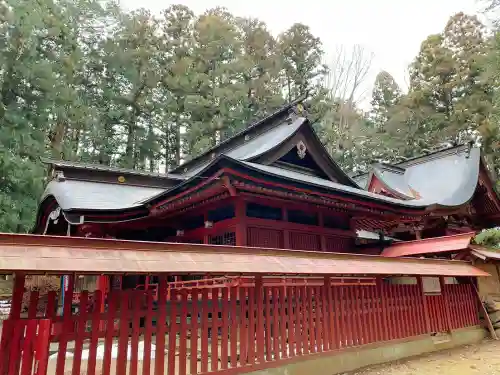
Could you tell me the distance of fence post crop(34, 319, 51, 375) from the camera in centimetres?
354

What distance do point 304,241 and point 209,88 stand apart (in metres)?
22.5

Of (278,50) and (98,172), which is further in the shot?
(278,50)

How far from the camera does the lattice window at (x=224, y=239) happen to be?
905 cm

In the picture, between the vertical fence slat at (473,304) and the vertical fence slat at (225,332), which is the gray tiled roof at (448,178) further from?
the vertical fence slat at (225,332)

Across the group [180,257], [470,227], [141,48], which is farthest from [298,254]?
[141,48]

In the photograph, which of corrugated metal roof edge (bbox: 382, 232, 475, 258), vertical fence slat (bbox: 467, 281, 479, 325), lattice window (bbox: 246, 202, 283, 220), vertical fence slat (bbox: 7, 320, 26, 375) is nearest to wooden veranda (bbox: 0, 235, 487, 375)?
vertical fence slat (bbox: 7, 320, 26, 375)

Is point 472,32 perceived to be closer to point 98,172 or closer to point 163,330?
point 98,172

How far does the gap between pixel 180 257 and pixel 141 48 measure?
2898 cm

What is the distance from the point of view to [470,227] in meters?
16.8

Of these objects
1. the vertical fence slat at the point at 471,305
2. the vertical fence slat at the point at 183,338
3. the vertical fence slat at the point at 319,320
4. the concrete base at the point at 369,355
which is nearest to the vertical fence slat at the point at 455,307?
the concrete base at the point at 369,355

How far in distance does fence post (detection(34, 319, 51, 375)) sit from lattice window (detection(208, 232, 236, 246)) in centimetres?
551

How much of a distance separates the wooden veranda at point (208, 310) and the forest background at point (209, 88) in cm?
2063

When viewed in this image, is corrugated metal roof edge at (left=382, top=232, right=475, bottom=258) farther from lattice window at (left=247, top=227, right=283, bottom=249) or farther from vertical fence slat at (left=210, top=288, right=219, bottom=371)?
vertical fence slat at (left=210, top=288, right=219, bottom=371)

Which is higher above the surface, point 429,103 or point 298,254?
point 429,103
